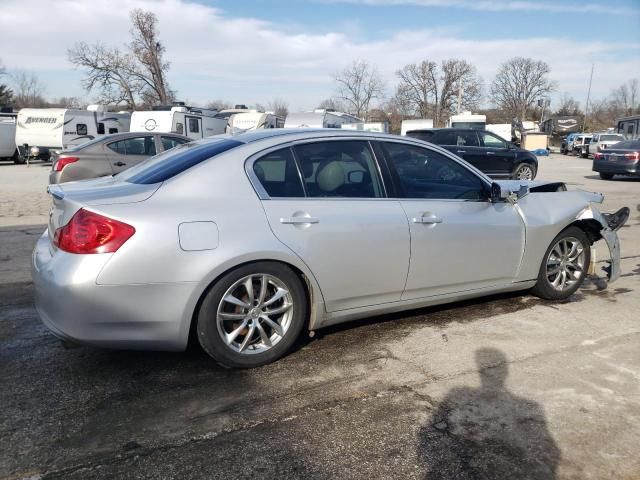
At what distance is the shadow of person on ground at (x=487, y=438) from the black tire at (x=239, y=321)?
3.51ft

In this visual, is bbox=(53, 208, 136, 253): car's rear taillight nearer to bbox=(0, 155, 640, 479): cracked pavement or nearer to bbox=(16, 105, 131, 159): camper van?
bbox=(0, 155, 640, 479): cracked pavement

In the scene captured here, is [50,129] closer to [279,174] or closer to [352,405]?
[279,174]

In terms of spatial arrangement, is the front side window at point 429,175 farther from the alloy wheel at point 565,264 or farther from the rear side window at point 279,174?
the alloy wheel at point 565,264

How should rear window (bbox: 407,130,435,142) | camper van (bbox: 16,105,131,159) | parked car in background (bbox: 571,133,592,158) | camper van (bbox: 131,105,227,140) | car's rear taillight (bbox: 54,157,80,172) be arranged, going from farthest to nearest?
1. parked car in background (bbox: 571,133,592,158)
2. camper van (bbox: 16,105,131,159)
3. camper van (bbox: 131,105,227,140)
4. rear window (bbox: 407,130,435,142)
5. car's rear taillight (bbox: 54,157,80,172)

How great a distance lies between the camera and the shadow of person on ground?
2447mm

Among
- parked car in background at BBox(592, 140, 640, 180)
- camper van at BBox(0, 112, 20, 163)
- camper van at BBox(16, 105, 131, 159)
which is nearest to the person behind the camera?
parked car in background at BBox(592, 140, 640, 180)

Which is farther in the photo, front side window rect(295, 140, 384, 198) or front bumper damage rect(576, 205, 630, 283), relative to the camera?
front bumper damage rect(576, 205, 630, 283)

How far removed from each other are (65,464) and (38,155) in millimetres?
25664

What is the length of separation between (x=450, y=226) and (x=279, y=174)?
137cm

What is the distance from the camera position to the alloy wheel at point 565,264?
4766 mm

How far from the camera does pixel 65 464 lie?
2463 mm

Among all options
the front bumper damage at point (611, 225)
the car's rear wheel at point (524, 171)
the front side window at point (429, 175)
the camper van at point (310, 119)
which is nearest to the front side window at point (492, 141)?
the car's rear wheel at point (524, 171)

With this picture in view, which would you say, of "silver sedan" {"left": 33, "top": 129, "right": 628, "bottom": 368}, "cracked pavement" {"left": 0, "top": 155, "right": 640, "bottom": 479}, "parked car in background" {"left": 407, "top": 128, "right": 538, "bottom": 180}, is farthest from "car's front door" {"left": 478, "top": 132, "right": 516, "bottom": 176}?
"cracked pavement" {"left": 0, "top": 155, "right": 640, "bottom": 479}

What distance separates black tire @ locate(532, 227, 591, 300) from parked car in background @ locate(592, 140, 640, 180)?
48.0ft
